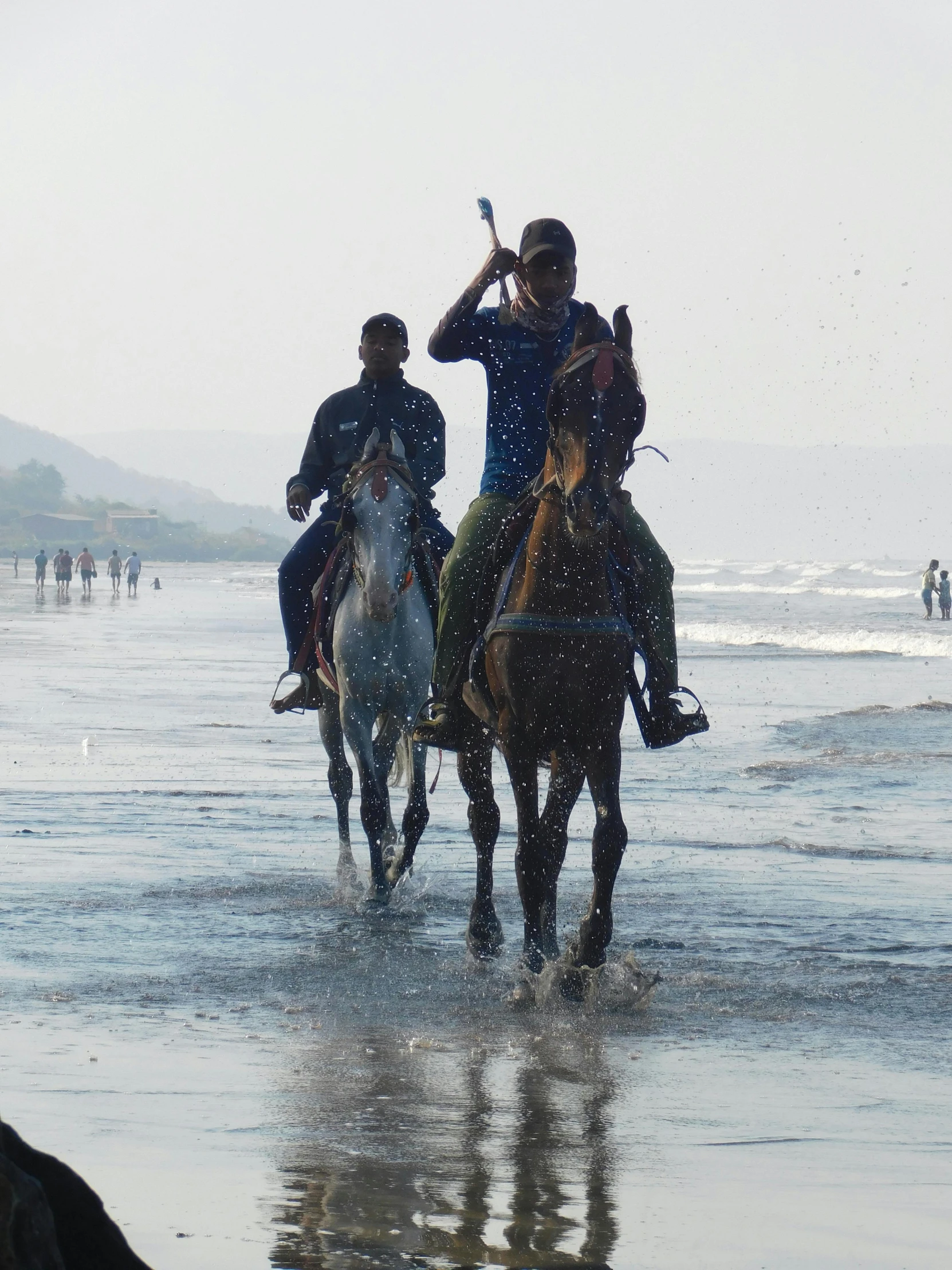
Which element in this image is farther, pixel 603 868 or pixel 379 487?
pixel 379 487

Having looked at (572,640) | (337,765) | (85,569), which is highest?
(85,569)

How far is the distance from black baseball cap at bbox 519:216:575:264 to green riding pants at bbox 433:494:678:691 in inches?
39.8

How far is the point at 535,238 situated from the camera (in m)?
6.96

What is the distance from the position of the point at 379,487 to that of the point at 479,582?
1.87 m

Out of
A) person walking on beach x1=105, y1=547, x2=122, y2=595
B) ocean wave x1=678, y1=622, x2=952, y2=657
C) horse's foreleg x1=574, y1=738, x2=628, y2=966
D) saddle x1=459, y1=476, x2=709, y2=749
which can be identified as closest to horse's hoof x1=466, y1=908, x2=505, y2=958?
horse's foreleg x1=574, y1=738, x2=628, y2=966

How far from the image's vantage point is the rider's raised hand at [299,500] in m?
10.1

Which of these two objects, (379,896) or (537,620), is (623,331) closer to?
(537,620)

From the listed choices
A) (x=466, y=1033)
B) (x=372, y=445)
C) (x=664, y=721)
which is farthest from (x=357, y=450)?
(x=466, y=1033)

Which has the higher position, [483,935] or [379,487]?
[379,487]

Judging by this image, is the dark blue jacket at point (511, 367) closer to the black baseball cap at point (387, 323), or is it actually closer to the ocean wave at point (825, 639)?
the black baseball cap at point (387, 323)

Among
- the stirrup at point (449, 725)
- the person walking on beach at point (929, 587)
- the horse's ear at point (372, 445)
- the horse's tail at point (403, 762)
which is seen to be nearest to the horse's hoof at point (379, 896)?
the horse's tail at point (403, 762)

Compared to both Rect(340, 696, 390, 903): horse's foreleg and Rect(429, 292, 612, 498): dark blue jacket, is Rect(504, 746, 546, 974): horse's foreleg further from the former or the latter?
Rect(340, 696, 390, 903): horse's foreleg

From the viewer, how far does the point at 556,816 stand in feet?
22.7

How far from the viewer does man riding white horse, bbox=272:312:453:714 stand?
9664 mm
